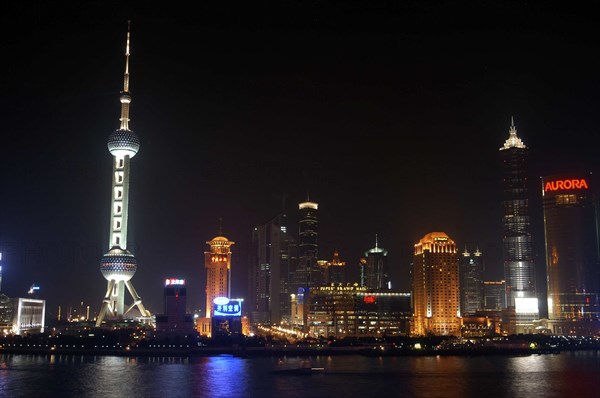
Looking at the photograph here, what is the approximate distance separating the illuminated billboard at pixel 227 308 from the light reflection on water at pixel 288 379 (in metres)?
30.9

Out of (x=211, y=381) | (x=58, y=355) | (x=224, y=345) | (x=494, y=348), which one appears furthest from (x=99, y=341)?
(x=494, y=348)

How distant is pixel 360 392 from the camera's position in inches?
3649

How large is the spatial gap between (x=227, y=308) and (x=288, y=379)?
73.1m

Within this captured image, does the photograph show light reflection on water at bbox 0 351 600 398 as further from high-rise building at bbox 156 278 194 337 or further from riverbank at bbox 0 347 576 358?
high-rise building at bbox 156 278 194 337

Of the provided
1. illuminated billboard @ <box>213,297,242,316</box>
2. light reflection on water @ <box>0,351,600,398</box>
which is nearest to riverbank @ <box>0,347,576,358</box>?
illuminated billboard @ <box>213,297,242,316</box>

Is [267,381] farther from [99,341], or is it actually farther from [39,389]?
[99,341]

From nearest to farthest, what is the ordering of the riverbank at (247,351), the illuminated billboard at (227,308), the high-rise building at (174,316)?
the riverbank at (247,351), the illuminated billboard at (227,308), the high-rise building at (174,316)

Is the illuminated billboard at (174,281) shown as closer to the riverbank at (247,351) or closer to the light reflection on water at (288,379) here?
the riverbank at (247,351)

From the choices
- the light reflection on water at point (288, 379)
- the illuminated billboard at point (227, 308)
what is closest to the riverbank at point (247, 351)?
the illuminated billboard at point (227, 308)

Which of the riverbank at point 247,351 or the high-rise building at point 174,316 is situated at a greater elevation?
the high-rise building at point 174,316

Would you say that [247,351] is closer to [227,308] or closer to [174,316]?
[227,308]

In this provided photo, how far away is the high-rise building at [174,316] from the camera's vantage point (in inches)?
7259

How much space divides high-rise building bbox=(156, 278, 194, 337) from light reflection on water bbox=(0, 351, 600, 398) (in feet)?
109

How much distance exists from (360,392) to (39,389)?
137ft
